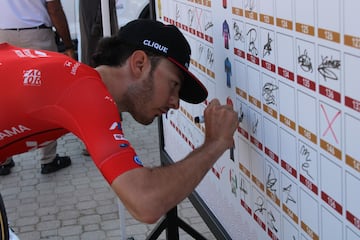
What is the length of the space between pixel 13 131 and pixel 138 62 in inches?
19.5

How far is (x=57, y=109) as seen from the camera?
197 cm

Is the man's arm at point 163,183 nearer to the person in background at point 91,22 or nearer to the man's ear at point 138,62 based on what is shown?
the man's ear at point 138,62

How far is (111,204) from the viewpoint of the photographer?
452 cm

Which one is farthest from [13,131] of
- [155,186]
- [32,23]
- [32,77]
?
[32,23]

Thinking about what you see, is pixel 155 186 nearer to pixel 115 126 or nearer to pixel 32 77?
pixel 115 126

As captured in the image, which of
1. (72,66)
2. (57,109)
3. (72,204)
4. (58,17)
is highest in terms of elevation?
(72,66)

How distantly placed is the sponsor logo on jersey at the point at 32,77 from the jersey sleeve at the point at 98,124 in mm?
140

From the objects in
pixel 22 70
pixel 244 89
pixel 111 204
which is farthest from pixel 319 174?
pixel 111 204

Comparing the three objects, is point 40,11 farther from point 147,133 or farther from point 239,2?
point 239,2

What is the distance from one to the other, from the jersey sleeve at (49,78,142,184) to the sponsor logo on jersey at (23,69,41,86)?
0.14 metres

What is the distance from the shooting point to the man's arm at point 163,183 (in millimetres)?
1758

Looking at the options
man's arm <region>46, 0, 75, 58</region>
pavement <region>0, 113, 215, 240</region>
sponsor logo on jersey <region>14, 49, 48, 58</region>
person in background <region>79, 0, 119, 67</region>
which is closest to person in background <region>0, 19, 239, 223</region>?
sponsor logo on jersey <region>14, 49, 48, 58</region>

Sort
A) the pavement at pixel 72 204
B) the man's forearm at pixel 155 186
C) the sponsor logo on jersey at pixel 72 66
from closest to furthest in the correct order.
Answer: the man's forearm at pixel 155 186
the sponsor logo on jersey at pixel 72 66
the pavement at pixel 72 204

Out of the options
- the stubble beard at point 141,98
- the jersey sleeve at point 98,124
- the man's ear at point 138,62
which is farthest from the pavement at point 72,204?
the jersey sleeve at point 98,124
